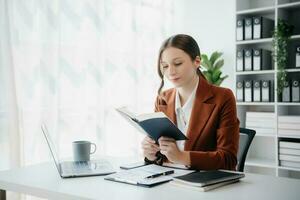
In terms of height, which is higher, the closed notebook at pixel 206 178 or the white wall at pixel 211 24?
the white wall at pixel 211 24

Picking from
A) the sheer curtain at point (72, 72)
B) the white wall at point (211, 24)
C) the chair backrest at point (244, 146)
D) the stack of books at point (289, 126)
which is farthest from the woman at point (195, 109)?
the white wall at point (211, 24)

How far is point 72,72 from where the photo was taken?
2.91m

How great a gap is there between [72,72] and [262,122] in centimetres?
180

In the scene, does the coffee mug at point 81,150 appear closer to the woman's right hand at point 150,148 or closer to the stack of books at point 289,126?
the woman's right hand at point 150,148

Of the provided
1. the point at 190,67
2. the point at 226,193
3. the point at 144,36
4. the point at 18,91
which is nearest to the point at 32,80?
the point at 18,91

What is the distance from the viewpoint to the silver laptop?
4.70 feet

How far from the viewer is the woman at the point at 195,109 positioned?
1.65 metres

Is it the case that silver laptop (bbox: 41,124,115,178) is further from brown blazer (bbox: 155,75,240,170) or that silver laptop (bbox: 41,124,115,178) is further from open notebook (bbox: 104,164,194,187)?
brown blazer (bbox: 155,75,240,170)

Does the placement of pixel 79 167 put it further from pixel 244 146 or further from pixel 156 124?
pixel 244 146

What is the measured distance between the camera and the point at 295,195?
3.84 ft

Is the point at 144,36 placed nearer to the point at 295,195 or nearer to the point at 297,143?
the point at 297,143

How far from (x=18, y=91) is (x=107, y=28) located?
1121 mm

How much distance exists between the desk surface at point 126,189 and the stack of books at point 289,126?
192cm

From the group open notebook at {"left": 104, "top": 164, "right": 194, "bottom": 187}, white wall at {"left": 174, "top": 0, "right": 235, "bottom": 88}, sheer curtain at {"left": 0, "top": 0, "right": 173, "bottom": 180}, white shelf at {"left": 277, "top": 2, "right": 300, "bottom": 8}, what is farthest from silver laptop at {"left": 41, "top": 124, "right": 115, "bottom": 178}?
white wall at {"left": 174, "top": 0, "right": 235, "bottom": 88}
